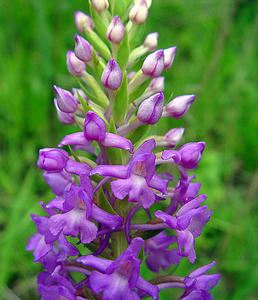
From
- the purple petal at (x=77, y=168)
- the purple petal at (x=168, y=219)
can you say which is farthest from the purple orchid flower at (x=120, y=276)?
the purple petal at (x=77, y=168)

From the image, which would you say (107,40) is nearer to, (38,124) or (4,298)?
(4,298)

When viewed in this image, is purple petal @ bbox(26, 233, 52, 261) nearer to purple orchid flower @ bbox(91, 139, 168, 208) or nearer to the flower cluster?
the flower cluster

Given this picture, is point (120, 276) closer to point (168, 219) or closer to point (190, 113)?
point (168, 219)

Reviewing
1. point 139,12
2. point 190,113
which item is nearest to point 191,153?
point 139,12

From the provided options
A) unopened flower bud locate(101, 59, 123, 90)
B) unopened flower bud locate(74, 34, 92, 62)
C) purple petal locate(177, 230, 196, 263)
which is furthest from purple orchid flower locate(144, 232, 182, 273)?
unopened flower bud locate(74, 34, 92, 62)

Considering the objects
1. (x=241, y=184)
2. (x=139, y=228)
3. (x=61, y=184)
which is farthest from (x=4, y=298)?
(x=241, y=184)

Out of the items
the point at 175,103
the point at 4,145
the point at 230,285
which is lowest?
the point at 230,285
